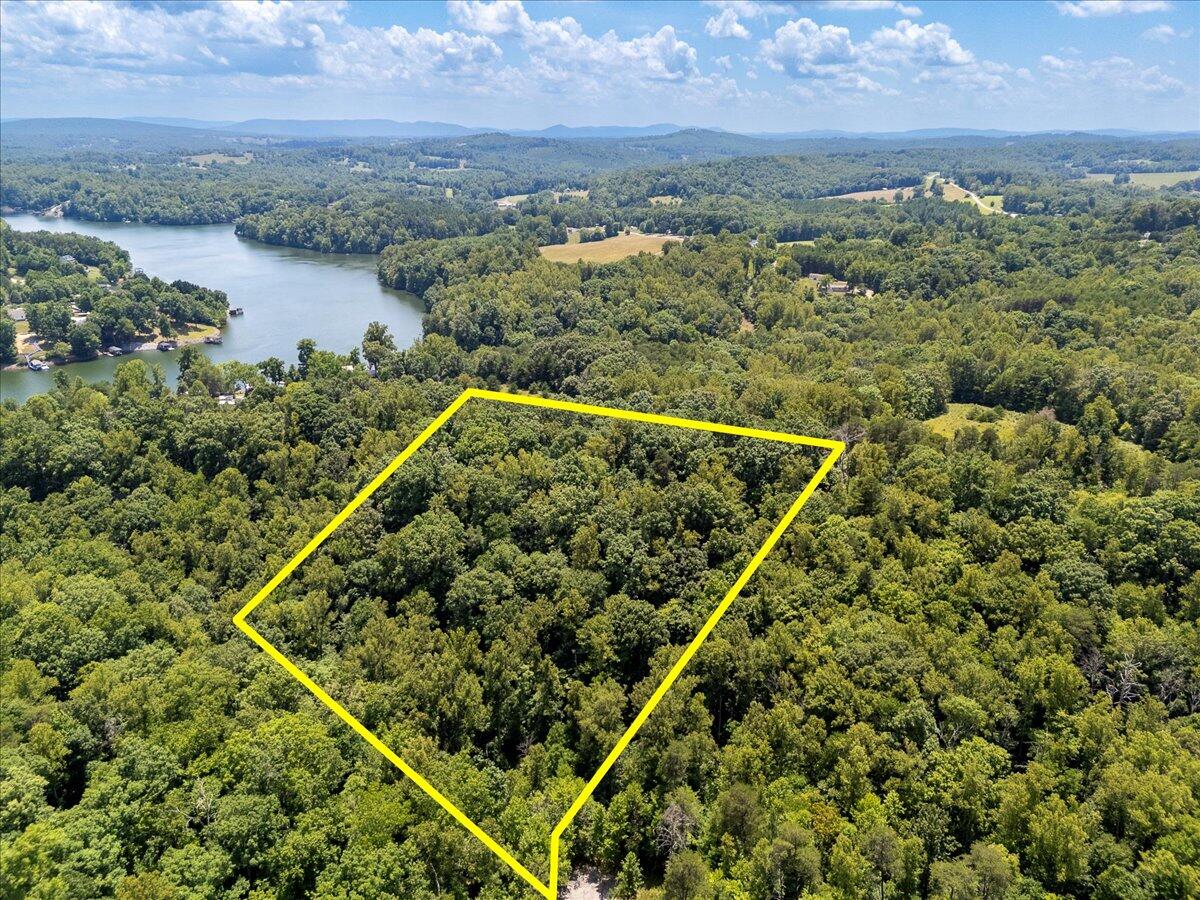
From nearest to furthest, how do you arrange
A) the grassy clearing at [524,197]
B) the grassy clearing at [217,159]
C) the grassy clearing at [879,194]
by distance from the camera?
the grassy clearing at [879,194]
the grassy clearing at [524,197]
the grassy clearing at [217,159]

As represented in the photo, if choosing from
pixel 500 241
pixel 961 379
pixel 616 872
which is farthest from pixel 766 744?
pixel 500 241

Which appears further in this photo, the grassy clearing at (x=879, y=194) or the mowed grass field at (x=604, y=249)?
the grassy clearing at (x=879, y=194)

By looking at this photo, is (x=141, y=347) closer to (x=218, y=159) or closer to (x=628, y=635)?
(x=628, y=635)

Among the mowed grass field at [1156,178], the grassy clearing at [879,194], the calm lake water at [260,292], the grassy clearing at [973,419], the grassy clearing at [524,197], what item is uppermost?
the mowed grass field at [1156,178]

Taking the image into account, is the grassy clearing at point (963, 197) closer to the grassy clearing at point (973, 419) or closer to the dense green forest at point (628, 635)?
the dense green forest at point (628, 635)

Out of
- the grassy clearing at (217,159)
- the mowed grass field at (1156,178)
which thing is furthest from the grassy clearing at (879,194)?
the grassy clearing at (217,159)

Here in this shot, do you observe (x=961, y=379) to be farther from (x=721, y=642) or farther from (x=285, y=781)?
(x=285, y=781)
